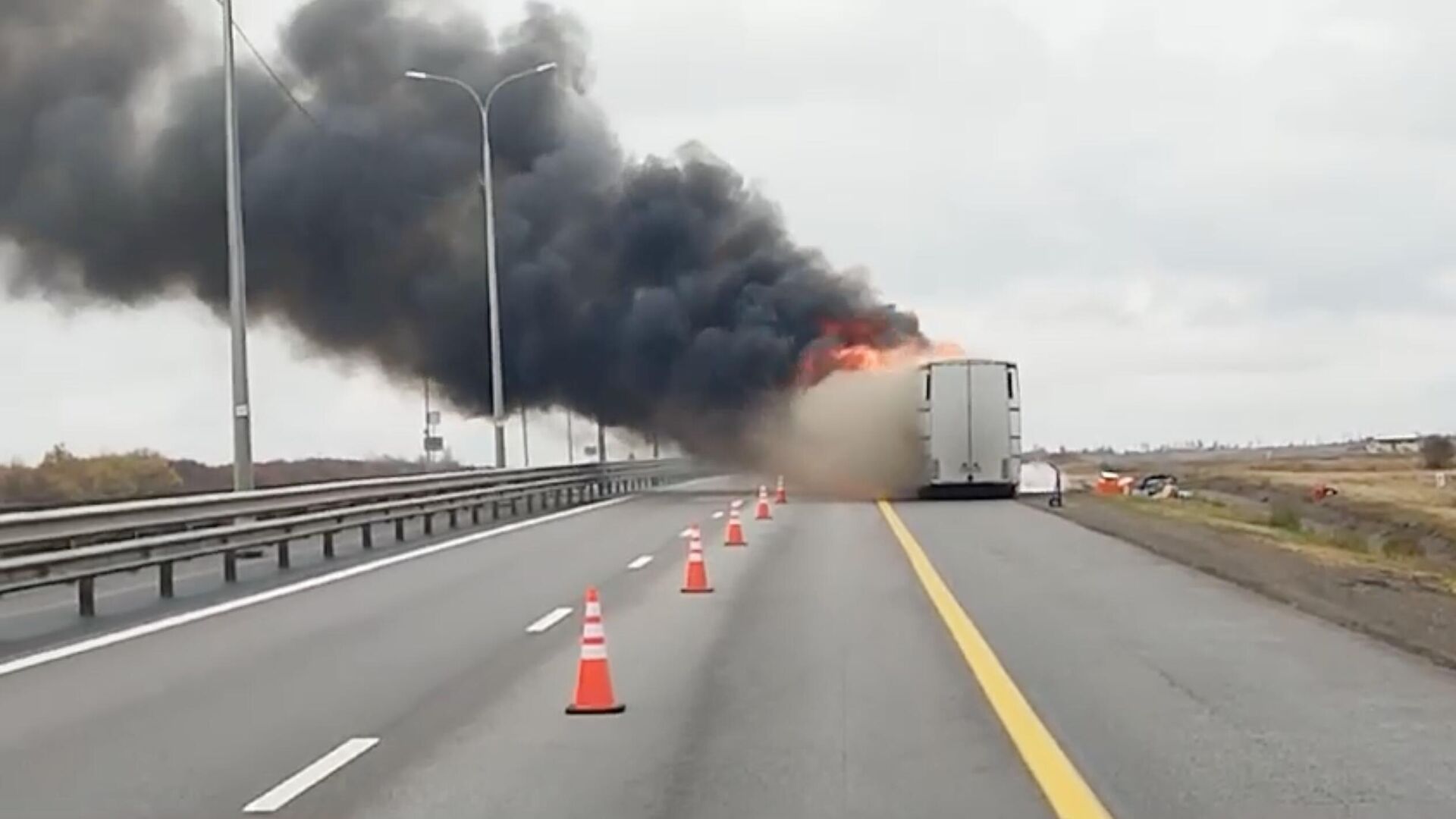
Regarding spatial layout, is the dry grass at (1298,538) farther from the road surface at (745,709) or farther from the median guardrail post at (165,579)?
the median guardrail post at (165,579)

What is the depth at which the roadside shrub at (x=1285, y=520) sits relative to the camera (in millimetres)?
41156

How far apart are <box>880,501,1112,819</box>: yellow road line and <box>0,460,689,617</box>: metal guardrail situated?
732cm

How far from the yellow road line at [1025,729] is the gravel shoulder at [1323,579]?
3.03 m

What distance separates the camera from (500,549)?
28406mm

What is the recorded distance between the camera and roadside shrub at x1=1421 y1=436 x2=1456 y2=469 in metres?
94.0

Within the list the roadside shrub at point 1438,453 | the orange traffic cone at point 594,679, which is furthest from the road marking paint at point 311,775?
the roadside shrub at point 1438,453

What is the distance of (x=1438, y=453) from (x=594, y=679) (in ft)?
301

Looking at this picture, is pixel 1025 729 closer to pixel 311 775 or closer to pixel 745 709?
pixel 745 709

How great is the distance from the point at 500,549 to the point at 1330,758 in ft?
64.6

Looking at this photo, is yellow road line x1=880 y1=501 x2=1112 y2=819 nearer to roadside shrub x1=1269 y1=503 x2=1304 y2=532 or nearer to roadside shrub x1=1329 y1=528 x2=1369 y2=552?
roadside shrub x1=1329 y1=528 x2=1369 y2=552

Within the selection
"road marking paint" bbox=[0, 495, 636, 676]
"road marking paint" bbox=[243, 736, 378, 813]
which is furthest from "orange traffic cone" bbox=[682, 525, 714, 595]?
"road marking paint" bbox=[243, 736, 378, 813]

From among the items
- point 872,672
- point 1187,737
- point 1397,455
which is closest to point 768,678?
point 872,672

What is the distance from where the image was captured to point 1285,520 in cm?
4312

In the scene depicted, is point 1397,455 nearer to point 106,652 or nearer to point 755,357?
point 755,357
